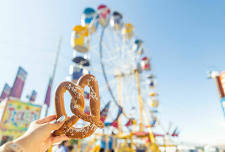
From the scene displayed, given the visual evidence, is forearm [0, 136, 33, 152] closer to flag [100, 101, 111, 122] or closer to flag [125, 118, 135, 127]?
flag [100, 101, 111, 122]

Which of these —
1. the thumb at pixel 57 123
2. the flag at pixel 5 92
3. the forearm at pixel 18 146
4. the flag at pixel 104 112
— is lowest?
the forearm at pixel 18 146

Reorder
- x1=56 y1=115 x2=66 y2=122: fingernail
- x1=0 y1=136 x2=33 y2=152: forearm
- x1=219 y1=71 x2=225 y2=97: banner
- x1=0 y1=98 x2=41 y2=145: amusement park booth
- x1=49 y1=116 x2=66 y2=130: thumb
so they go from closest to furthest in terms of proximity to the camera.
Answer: x1=0 y1=136 x2=33 y2=152: forearm
x1=49 y1=116 x2=66 y2=130: thumb
x1=56 y1=115 x2=66 y2=122: fingernail
x1=219 y1=71 x2=225 y2=97: banner
x1=0 y1=98 x2=41 y2=145: amusement park booth

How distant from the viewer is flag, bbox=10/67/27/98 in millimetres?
6016

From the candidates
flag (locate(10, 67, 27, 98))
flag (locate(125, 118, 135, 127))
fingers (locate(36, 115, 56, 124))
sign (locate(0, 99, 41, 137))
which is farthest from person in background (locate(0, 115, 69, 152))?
flag (locate(125, 118, 135, 127))

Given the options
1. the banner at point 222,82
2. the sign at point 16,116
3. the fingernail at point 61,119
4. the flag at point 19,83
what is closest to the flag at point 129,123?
the sign at point 16,116

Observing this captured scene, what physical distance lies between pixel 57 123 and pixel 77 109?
0.24m

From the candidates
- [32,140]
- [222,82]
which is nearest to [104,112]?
[222,82]

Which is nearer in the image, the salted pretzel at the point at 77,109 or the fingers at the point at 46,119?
the fingers at the point at 46,119

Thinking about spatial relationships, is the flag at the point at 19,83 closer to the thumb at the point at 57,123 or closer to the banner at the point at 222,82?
the thumb at the point at 57,123

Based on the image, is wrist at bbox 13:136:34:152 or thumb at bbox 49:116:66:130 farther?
thumb at bbox 49:116:66:130

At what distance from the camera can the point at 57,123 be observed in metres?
0.98

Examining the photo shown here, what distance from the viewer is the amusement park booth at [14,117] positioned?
5570 millimetres

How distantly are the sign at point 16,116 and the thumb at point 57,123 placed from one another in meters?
5.80

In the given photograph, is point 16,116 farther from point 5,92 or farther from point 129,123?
point 129,123
